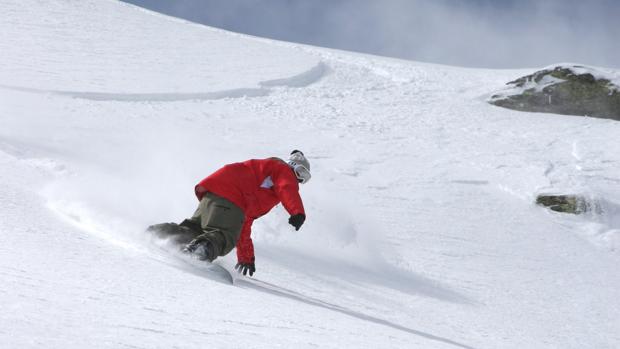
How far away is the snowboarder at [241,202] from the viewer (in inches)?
173

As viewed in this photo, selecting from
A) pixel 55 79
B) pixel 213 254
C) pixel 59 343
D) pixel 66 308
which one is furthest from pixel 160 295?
pixel 55 79

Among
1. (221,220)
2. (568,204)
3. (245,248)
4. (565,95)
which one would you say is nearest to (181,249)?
(221,220)

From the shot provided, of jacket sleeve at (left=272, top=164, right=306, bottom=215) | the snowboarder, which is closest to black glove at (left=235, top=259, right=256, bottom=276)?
the snowboarder

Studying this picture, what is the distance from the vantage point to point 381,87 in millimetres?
16250

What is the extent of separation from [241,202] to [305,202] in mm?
3130

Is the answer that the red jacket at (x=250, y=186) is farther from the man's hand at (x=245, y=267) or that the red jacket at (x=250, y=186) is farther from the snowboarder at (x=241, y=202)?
the man's hand at (x=245, y=267)

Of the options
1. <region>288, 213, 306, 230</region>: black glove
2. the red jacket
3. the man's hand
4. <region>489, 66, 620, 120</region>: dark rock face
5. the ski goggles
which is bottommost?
the man's hand

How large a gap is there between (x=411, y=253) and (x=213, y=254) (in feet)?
10.1

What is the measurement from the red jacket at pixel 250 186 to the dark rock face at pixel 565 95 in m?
11.8

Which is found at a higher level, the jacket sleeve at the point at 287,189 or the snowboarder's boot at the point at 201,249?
the jacket sleeve at the point at 287,189

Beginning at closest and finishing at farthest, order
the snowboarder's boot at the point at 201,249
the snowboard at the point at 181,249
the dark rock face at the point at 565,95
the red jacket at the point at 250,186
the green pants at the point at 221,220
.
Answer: the snowboard at the point at 181,249 → the snowboarder's boot at the point at 201,249 → the green pants at the point at 221,220 → the red jacket at the point at 250,186 → the dark rock face at the point at 565,95

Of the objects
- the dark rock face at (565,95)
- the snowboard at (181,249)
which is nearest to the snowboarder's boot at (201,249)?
the snowboard at (181,249)

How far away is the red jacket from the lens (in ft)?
15.1

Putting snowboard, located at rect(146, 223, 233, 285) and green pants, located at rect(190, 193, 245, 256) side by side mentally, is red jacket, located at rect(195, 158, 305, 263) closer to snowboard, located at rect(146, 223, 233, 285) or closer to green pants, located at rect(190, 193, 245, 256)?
green pants, located at rect(190, 193, 245, 256)
